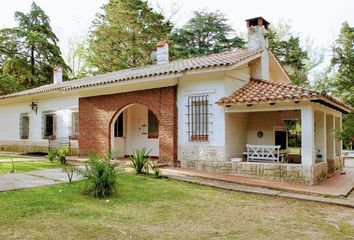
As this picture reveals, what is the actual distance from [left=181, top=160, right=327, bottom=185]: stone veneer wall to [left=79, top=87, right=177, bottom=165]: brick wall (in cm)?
175

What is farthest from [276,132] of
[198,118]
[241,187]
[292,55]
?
[292,55]

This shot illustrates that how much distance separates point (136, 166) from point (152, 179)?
3.33ft

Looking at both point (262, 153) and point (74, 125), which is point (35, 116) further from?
point (262, 153)

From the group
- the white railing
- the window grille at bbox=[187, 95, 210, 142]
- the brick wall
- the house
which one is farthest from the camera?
the brick wall

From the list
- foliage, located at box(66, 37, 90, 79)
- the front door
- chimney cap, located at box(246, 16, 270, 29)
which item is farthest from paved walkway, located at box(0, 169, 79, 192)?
foliage, located at box(66, 37, 90, 79)

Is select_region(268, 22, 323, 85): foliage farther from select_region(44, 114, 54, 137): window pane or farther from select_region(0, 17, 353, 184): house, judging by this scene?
select_region(44, 114, 54, 137): window pane

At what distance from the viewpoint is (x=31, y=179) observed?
9062 millimetres

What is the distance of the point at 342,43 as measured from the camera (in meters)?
8.45

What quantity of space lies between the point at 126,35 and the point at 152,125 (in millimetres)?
18726

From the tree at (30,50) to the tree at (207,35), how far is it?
39.9 feet

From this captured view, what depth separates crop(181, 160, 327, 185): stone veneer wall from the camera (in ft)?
31.1

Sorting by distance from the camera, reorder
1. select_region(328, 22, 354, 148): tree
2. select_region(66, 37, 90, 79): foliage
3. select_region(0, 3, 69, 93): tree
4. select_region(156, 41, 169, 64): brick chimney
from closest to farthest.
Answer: select_region(328, 22, 354, 148): tree, select_region(156, 41, 169, 64): brick chimney, select_region(0, 3, 69, 93): tree, select_region(66, 37, 90, 79): foliage

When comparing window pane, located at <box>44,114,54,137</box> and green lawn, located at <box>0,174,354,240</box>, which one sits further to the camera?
window pane, located at <box>44,114,54,137</box>

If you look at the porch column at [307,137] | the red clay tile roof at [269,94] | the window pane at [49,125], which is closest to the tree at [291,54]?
the red clay tile roof at [269,94]
